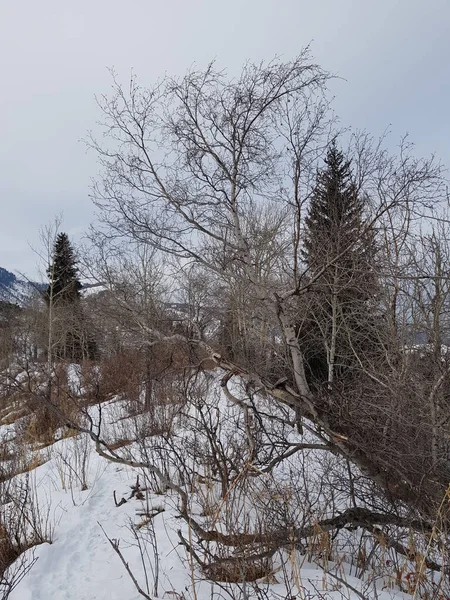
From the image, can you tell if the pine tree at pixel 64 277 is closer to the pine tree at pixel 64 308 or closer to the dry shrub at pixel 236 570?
the pine tree at pixel 64 308

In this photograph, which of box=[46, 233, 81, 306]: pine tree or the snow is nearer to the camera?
the snow

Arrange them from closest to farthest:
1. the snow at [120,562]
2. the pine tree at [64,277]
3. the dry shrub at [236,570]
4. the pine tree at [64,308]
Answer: the snow at [120,562] → the dry shrub at [236,570] → the pine tree at [64,308] → the pine tree at [64,277]

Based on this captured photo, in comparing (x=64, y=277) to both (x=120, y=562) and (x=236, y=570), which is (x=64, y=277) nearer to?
(x=120, y=562)

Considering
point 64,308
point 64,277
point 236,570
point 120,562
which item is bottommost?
point 120,562

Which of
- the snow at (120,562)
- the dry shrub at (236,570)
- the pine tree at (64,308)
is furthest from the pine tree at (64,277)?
the dry shrub at (236,570)

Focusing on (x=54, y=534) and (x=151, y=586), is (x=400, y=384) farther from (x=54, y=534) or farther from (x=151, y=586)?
(x=54, y=534)

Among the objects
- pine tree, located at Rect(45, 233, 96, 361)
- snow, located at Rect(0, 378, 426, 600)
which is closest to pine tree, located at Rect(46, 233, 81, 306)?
pine tree, located at Rect(45, 233, 96, 361)

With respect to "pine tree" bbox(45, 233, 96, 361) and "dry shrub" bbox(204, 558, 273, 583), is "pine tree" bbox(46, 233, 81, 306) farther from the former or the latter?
"dry shrub" bbox(204, 558, 273, 583)

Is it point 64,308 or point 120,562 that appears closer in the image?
point 120,562

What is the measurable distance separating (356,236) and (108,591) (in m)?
4.50

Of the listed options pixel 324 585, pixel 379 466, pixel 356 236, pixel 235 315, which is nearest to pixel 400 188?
pixel 356 236

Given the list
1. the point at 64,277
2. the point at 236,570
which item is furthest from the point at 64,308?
the point at 236,570

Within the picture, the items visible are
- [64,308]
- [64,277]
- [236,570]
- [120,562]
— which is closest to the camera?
[236,570]

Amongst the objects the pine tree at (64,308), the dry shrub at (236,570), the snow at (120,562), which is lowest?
the snow at (120,562)
